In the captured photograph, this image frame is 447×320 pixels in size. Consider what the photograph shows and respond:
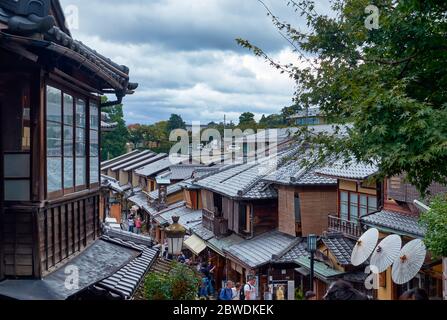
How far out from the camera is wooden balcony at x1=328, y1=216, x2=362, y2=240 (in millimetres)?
21750

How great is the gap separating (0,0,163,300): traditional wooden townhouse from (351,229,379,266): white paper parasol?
698 centimetres

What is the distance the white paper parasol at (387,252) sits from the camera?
14695mm

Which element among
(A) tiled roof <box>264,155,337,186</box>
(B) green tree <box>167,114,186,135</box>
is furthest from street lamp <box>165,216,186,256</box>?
(B) green tree <box>167,114,186,135</box>

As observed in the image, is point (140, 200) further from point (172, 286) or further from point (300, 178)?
point (172, 286)

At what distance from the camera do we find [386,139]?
8.87 metres

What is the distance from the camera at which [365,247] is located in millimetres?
15562

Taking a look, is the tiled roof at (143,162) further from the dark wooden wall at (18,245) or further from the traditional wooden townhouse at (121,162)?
the dark wooden wall at (18,245)

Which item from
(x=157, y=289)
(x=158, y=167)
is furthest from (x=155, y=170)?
(x=157, y=289)

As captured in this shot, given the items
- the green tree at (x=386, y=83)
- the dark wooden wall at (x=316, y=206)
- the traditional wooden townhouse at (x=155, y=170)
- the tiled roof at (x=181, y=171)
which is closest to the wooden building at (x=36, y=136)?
the green tree at (x=386, y=83)

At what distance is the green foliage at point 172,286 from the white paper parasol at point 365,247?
642cm

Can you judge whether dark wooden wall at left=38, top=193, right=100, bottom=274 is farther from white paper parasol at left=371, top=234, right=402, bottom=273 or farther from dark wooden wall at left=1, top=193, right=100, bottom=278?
white paper parasol at left=371, top=234, right=402, bottom=273
